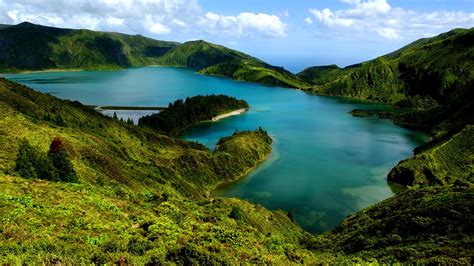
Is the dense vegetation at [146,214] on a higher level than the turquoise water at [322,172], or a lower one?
higher

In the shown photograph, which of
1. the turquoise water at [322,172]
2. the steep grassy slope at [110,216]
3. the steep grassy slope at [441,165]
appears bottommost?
→ the turquoise water at [322,172]

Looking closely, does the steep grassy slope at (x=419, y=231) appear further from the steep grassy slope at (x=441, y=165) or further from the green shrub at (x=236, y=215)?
the steep grassy slope at (x=441, y=165)

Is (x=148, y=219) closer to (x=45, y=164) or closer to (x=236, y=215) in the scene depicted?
(x=45, y=164)

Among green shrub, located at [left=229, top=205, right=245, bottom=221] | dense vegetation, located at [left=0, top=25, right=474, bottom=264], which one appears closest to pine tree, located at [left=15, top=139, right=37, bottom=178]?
dense vegetation, located at [left=0, top=25, right=474, bottom=264]

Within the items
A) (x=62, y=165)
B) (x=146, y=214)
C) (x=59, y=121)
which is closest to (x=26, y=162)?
(x=62, y=165)

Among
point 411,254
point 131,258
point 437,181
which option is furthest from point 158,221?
point 437,181

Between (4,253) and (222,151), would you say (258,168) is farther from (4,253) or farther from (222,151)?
(4,253)

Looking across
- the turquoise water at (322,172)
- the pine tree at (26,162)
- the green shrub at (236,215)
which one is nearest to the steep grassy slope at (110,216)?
the green shrub at (236,215)
